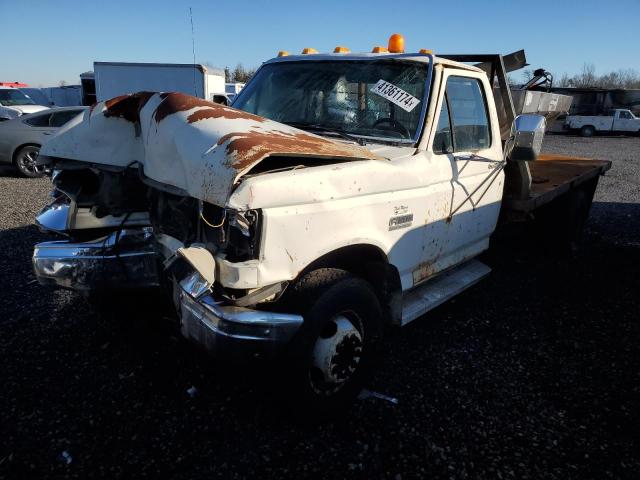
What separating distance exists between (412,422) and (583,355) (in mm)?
1687

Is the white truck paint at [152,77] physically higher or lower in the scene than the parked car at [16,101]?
higher

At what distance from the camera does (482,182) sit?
147 inches

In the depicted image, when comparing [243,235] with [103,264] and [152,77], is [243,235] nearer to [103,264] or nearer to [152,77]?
[103,264]

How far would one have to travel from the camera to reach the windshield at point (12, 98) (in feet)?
49.5

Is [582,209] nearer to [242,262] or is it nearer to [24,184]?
[242,262]

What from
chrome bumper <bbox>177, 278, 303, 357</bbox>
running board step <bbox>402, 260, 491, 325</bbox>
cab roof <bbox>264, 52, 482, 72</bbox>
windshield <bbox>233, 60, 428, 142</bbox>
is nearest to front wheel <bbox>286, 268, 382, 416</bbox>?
chrome bumper <bbox>177, 278, 303, 357</bbox>

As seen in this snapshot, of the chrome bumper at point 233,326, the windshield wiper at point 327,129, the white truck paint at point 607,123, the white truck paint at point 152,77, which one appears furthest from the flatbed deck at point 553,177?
the white truck paint at point 607,123

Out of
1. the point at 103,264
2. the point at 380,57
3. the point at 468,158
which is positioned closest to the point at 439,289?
the point at 468,158

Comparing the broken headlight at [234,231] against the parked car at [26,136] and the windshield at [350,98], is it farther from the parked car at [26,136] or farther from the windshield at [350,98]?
Result: the parked car at [26,136]

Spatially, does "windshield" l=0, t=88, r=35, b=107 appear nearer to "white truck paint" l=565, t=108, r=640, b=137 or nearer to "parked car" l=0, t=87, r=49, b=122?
"parked car" l=0, t=87, r=49, b=122

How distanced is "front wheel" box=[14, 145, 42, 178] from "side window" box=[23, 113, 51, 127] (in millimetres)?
485

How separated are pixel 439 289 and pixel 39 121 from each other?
10.1m

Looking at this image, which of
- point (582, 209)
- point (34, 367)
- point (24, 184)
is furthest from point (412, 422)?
point (24, 184)

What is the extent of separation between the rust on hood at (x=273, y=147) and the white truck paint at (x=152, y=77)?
46.3ft
